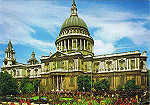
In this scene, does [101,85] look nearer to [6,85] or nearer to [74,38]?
[74,38]

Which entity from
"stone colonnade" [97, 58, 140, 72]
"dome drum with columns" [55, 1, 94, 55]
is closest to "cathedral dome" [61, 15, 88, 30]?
"dome drum with columns" [55, 1, 94, 55]

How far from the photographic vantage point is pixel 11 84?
30094 mm

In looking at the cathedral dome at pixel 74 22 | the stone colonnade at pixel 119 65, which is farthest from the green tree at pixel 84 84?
the cathedral dome at pixel 74 22

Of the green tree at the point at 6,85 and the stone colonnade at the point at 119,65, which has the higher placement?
the stone colonnade at the point at 119,65

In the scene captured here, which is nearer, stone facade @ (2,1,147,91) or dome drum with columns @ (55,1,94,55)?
stone facade @ (2,1,147,91)

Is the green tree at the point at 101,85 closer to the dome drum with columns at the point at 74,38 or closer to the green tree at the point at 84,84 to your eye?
the green tree at the point at 84,84

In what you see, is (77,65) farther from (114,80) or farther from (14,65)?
(14,65)

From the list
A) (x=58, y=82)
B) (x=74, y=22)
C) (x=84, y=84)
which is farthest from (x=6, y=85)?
(x=74, y=22)

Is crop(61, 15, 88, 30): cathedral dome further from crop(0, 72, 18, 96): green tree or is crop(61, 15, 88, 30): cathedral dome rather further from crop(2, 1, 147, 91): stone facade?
crop(0, 72, 18, 96): green tree

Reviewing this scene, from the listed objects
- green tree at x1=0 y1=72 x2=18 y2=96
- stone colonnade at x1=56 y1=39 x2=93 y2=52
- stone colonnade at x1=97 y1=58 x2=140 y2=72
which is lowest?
green tree at x1=0 y1=72 x2=18 y2=96

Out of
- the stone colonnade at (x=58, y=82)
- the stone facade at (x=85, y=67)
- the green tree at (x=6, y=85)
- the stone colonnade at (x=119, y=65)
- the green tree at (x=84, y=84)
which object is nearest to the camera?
the green tree at (x=6, y=85)

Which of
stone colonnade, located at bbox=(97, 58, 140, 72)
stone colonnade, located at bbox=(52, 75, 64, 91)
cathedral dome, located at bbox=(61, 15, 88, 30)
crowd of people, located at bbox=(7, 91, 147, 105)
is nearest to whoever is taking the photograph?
crowd of people, located at bbox=(7, 91, 147, 105)

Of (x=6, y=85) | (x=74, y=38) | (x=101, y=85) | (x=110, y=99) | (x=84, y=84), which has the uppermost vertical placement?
(x=74, y=38)

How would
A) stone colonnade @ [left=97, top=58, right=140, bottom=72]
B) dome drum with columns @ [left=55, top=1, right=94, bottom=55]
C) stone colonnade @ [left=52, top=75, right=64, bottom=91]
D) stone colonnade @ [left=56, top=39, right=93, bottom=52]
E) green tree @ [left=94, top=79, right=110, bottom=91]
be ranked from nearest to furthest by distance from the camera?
green tree @ [left=94, top=79, right=110, bottom=91], stone colonnade @ [left=97, top=58, right=140, bottom=72], stone colonnade @ [left=52, top=75, right=64, bottom=91], stone colonnade @ [left=56, top=39, right=93, bottom=52], dome drum with columns @ [left=55, top=1, right=94, bottom=55]
